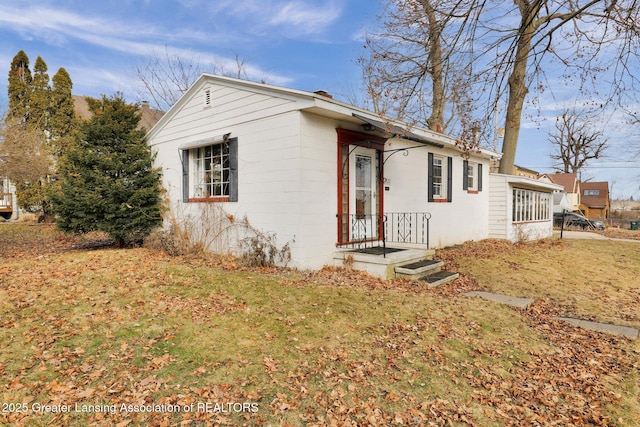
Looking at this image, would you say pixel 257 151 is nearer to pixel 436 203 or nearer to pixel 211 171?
pixel 211 171

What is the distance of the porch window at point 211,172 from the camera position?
26.3 ft

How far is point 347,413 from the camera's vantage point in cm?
282

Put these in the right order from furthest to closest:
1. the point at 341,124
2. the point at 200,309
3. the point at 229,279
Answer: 1. the point at 341,124
2. the point at 229,279
3. the point at 200,309

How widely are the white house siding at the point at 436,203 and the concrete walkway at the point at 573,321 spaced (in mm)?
3456

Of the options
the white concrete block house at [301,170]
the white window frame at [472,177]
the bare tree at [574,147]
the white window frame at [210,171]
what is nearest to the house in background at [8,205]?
the white concrete block house at [301,170]

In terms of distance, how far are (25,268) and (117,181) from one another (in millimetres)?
2767

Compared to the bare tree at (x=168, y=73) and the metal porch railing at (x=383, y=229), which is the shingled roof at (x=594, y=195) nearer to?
the metal porch railing at (x=383, y=229)

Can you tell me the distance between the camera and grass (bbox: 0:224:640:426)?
2.85 metres

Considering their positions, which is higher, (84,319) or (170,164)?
(170,164)

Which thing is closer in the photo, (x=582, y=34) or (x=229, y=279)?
(x=582, y=34)

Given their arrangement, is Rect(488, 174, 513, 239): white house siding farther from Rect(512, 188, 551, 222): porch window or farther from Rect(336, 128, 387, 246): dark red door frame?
Rect(336, 128, 387, 246): dark red door frame

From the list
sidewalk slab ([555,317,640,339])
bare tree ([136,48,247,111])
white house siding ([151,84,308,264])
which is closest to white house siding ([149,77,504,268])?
white house siding ([151,84,308,264])

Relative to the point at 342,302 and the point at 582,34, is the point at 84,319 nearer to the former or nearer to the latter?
the point at 342,302

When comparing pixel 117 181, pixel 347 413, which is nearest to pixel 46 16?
pixel 117 181
